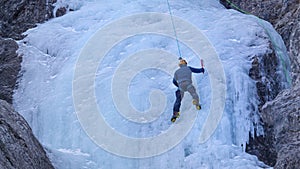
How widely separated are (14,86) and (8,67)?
493 mm

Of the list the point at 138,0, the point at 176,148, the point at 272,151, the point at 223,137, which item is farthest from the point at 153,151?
the point at 138,0

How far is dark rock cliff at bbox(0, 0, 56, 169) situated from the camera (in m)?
8.08

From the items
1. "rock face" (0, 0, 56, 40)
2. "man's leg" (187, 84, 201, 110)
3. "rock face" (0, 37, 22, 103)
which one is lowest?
"rock face" (0, 37, 22, 103)

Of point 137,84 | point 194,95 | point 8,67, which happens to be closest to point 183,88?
point 194,95

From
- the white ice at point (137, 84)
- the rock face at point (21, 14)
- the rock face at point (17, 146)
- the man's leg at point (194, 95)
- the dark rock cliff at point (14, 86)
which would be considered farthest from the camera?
the rock face at point (21, 14)

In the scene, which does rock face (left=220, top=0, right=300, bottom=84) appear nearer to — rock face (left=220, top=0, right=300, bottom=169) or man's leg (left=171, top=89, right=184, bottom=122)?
rock face (left=220, top=0, right=300, bottom=169)

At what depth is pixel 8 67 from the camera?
12391 mm

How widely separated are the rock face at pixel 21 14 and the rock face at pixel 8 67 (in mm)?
708

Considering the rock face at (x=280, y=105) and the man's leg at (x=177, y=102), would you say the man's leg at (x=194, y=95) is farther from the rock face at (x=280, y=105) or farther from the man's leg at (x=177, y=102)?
the rock face at (x=280, y=105)

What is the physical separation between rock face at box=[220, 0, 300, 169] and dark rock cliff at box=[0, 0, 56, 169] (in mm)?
3252

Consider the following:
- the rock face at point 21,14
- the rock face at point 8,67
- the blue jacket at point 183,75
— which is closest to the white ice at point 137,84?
the rock face at point 8,67

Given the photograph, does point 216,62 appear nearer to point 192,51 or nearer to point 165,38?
point 192,51

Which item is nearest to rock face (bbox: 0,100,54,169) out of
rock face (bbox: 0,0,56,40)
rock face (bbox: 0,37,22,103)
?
rock face (bbox: 0,37,22,103)

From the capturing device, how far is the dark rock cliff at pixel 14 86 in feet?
26.5
